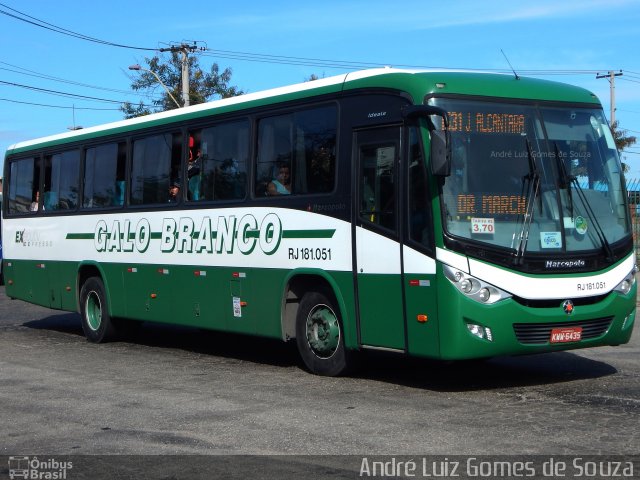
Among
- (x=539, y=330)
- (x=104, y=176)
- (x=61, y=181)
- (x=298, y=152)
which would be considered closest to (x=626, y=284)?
(x=539, y=330)

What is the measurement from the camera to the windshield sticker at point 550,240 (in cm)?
1030

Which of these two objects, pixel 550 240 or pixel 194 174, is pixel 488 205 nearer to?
pixel 550 240

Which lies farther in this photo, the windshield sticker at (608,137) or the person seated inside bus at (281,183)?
the person seated inside bus at (281,183)

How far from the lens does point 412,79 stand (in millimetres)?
10516

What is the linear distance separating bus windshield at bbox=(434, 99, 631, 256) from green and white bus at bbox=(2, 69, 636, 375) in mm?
17

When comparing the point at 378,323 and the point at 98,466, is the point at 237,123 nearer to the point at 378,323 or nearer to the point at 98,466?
the point at 378,323

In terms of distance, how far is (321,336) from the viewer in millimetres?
11867

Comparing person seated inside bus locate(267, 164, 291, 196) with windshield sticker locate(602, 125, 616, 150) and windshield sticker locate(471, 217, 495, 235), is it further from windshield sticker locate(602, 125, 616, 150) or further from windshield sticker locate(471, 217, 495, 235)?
windshield sticker locate(602, 125, 616, 150)

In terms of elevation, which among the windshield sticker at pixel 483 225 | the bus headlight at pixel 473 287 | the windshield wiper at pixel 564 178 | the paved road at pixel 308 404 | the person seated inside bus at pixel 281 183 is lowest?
the paved road at pixel 308 404

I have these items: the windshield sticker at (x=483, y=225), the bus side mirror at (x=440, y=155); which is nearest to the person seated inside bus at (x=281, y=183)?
the bus side mirror at (x=440, y=155)

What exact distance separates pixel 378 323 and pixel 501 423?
241cm

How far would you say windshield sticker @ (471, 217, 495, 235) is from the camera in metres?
10.1

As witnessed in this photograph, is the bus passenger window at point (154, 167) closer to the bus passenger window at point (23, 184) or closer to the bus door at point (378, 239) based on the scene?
the bus passenger window at point (23, 184)

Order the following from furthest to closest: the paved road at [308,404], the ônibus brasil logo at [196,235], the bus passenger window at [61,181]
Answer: the bus passenger window at [61,181] < the ônibus brasil logo at [196,235] < the paved road at [308,404]
